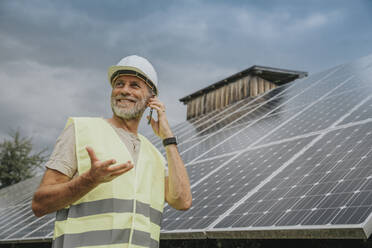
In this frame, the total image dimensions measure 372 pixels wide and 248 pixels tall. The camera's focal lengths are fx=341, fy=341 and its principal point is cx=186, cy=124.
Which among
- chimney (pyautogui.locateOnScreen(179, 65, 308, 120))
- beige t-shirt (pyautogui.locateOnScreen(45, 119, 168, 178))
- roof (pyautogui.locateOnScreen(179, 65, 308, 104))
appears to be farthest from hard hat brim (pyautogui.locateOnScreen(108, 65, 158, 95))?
roof (pyautogui.locateOnScreen(179, 65, 308, 104))

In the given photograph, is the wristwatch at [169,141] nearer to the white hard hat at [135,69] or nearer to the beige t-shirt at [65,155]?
the white hard hat at [135,69]

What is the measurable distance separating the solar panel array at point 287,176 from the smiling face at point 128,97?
2.02 metres

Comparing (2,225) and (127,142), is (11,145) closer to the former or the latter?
(2,225)

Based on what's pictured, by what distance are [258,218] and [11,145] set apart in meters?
33.7

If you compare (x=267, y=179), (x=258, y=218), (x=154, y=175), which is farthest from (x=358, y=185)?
(x=154, y=175)

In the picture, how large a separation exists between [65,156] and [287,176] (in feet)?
11.7

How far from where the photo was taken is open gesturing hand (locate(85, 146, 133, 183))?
1.82 m

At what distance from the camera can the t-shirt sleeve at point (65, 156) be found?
215cm

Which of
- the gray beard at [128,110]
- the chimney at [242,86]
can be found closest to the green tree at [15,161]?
the chimney at [242,86]

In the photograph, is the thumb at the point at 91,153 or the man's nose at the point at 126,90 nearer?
Result: the thumb at the point at 91,153

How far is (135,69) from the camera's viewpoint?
2691 millimetres

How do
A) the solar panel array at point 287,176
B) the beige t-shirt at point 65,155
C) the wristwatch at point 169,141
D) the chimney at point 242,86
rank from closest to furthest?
the beige t-shirt at point 65,155, the wristwatch at point 169,141, the solar panel array at point 287,176, the chimney at point 242,86

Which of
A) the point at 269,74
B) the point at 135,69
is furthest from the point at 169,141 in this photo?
the point at 269,74

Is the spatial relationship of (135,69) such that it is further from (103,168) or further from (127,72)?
(103,168)
